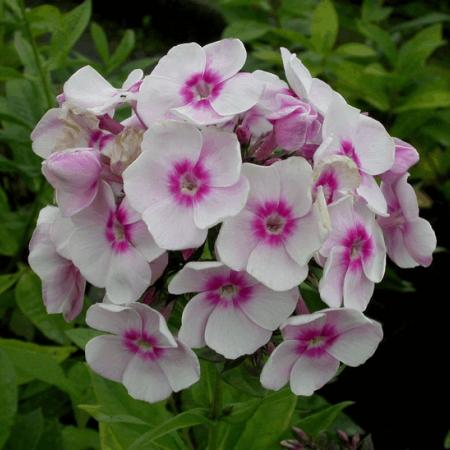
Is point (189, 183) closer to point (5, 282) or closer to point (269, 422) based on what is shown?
point (269, 422)

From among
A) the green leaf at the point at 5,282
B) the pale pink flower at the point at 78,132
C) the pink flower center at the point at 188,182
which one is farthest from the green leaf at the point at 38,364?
the pink flower center at the point at 188,182

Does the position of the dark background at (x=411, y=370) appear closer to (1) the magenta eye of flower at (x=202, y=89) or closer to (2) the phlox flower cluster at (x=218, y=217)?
(2) the phlox flower cluster at (x=218, y=217)

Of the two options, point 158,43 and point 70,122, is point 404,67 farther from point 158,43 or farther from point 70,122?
point 158,43

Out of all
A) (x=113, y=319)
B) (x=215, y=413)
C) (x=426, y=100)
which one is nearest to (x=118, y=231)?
(x=113, y=319)

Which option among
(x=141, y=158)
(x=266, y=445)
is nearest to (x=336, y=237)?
(x=141, y=158)

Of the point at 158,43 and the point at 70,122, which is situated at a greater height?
the point at 70,122

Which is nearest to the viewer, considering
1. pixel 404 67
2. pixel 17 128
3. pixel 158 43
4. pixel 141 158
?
pixel 141 158
